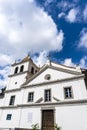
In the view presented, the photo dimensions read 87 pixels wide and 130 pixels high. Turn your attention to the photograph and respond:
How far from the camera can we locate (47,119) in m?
16.2

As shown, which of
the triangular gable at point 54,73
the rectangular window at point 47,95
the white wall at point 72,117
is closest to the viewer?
the white wall at point 72,117

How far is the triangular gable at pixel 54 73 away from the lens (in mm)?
17406

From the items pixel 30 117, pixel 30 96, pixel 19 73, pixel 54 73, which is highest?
pixel 19 73

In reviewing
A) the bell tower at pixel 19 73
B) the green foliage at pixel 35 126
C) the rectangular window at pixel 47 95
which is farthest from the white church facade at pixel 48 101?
the green foliage at pixel 35 126

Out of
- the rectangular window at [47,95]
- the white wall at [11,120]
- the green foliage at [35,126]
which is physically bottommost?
the green foliage at [35,126]

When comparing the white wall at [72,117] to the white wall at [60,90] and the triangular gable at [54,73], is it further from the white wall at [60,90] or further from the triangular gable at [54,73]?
the triangular gable at [54,73]

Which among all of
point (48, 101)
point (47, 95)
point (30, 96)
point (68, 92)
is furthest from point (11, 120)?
point (68, 92)

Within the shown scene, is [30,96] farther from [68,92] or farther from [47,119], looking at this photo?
[68,92]

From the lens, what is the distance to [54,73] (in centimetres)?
1877

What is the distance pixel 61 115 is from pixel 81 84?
4545mm

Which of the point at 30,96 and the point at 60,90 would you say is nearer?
the point at 60,90

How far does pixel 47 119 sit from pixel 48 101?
2.26 metres

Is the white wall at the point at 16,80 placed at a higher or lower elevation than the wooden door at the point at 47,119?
higher

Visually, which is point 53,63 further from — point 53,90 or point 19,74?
point 19,74
